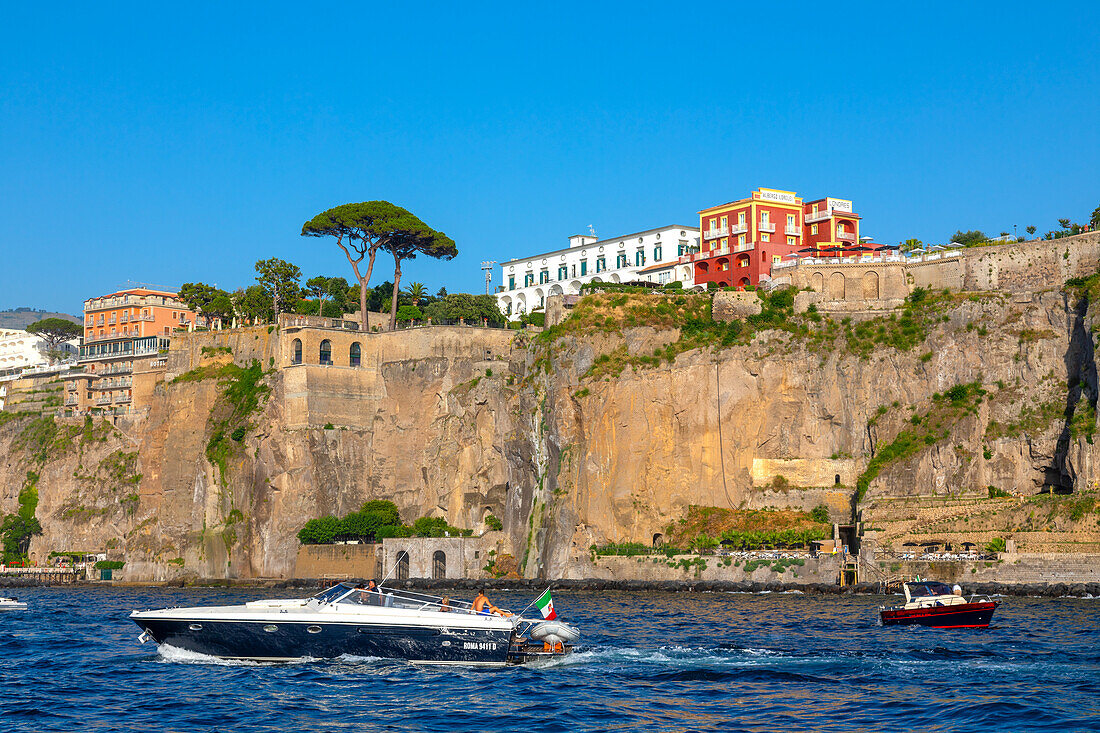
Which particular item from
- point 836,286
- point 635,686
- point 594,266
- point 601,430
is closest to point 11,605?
point 601,430

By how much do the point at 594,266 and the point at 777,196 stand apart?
2471 cm

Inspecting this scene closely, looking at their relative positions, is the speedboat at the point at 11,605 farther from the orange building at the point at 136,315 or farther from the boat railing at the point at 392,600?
the orange building at the point at 136,315

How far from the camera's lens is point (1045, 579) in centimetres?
6975

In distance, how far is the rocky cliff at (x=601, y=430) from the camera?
83000 mm

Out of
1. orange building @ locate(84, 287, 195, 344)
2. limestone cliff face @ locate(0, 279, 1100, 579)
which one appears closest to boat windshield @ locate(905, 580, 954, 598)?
limestone cliff face @ locate(0, 279, 1100, 579)

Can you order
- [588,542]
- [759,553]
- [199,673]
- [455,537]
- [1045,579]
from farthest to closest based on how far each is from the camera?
[455,537] < [588,542] < [759,553] < [1045,579] < [199,673]

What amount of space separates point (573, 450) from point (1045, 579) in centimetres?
3249

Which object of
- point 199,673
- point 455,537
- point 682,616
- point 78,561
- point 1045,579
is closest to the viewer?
point 199,673

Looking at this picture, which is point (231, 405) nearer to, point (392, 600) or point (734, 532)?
point (734, 532)

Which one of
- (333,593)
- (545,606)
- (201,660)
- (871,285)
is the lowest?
(201,660)

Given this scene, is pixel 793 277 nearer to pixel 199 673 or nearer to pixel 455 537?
pixel 455 537

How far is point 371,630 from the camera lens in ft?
126

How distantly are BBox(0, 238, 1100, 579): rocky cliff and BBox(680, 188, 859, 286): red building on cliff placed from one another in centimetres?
828

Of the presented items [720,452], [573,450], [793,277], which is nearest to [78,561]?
[573,450]
